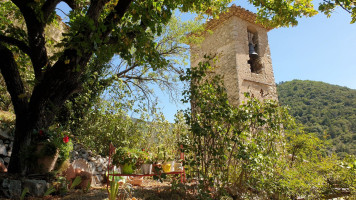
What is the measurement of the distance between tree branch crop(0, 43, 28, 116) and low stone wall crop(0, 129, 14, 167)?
1536mm

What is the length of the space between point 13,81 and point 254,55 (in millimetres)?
11267

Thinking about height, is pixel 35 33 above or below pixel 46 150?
above

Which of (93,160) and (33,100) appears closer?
(33,100)

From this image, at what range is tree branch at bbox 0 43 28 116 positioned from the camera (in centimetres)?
418

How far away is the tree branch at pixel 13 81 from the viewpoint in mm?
4180

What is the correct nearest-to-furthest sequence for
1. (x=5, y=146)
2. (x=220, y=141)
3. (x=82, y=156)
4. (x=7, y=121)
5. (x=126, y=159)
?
(x=220, y=141), (x=126, y=159), (x=5, y=146), (x=7, y=121), (x=82, y=156)

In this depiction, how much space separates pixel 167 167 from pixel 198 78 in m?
2.05

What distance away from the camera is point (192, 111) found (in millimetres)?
3742

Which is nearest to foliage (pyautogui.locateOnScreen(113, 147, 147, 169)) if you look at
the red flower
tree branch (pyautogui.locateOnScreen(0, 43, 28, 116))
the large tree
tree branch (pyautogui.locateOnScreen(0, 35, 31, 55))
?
the red flower

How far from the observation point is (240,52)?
11633 millimetres

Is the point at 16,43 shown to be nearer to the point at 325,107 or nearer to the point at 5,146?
the point at 5,146

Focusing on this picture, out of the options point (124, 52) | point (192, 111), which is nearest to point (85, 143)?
point (124, 52)

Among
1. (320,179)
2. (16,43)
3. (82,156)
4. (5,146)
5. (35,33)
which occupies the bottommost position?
(320,179)

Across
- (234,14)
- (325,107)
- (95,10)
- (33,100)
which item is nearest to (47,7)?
(95,10)
